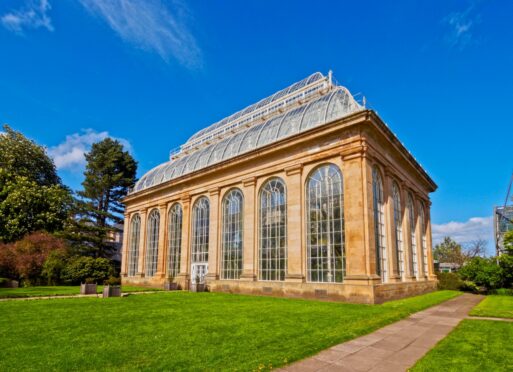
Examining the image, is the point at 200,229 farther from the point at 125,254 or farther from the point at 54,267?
the point at 54,267

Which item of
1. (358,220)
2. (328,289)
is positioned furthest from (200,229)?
(358,220)

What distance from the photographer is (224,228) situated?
28.1 metres

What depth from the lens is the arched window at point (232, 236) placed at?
2631 cm

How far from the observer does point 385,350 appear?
27.5 feet

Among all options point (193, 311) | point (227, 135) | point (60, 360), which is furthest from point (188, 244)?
point (60, 360)

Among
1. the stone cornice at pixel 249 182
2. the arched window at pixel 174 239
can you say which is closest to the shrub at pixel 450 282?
the stone cornice at pixel 249 182

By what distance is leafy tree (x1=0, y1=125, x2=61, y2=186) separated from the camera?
43312 mm

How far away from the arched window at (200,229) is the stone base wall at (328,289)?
8.74 ft

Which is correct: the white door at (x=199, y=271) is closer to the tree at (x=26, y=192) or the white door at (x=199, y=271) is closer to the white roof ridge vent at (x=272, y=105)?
the white roof ridge vent at (x=272, y=105)

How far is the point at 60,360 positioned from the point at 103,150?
2055 inches

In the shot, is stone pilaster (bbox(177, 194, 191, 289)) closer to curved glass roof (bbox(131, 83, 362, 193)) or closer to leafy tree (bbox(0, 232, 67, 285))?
curved glass roof (bbox(131, 83, 362, 193))

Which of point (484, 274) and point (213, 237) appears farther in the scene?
point (484, 274)

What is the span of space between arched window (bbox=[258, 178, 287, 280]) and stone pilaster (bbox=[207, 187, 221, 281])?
4.99 metres

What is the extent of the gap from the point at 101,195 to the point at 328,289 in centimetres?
4242
